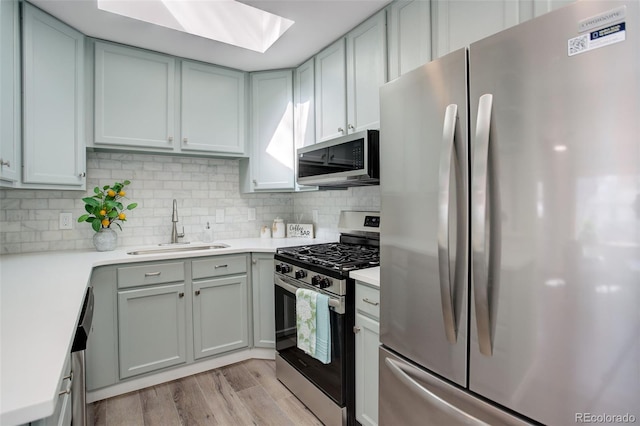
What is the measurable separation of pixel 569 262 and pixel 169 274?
2.31 meters

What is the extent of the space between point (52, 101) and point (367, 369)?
2474 mm

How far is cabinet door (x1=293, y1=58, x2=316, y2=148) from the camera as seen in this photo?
2.68 m

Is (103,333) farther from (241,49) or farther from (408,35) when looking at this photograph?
(408,35)

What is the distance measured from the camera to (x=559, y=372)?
0.85 m

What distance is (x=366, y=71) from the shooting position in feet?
7.02

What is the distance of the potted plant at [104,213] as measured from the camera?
7.84 ft

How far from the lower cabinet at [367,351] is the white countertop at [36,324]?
3.86 ft

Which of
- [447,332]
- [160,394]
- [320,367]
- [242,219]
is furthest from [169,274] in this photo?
[447,332]

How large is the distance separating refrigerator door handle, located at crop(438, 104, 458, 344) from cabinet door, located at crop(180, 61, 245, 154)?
86.2 inches

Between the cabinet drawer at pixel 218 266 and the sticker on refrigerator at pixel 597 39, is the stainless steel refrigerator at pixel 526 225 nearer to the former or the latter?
the sticker on refrigerator at pixel 597 39

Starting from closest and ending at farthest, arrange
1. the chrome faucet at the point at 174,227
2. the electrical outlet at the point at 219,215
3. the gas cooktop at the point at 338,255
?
the gas cooktop at the point at 338,255, the chrome faucet at the point at 174,227, the electrical outlet at the point at 219,215

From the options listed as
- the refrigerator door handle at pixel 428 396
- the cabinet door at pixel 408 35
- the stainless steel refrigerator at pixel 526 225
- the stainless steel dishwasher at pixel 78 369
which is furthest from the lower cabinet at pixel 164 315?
the cabinet door at pixel 408 35

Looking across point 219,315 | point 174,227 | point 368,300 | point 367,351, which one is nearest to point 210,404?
point 219,315

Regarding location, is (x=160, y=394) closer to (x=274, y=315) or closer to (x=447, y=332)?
(x=274, y=315)
